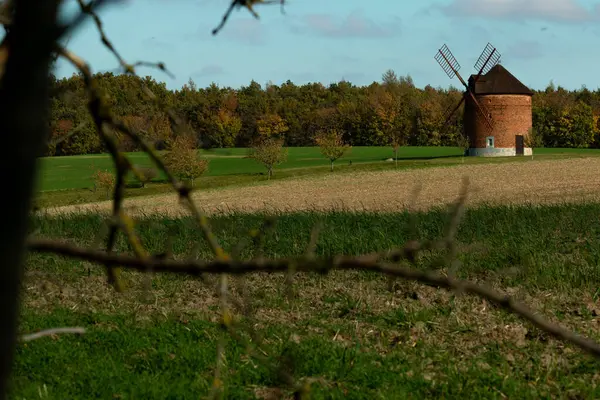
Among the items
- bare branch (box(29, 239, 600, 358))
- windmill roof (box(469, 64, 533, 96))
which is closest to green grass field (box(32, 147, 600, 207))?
windmill roof (box(469, 64, 533, 96))

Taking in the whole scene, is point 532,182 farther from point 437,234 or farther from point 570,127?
point 570,127

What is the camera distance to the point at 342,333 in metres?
7.69

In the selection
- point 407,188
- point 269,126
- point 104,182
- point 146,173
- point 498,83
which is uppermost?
point 498,83

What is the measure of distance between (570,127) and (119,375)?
93.6 meters

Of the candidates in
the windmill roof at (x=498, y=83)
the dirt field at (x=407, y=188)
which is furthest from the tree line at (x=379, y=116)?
the dirt field at (x=407, y=188)

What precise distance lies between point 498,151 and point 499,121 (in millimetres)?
2624

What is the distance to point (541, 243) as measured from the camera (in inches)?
435

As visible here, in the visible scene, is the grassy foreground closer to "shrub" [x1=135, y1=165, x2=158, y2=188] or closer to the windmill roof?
"shrub" [x1=135, y1=165, x2=158, y2=188]

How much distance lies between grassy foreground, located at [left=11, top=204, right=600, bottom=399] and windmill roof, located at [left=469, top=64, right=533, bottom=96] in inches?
2236

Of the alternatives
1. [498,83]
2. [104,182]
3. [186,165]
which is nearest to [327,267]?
[186,165]

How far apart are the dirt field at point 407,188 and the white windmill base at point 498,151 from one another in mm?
10536

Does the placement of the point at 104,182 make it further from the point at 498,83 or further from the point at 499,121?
the point at 498,83

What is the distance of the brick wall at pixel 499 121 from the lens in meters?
67.3

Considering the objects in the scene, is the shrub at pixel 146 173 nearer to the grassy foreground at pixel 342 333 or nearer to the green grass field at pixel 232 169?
the grassy foreground at pixel 342 333
